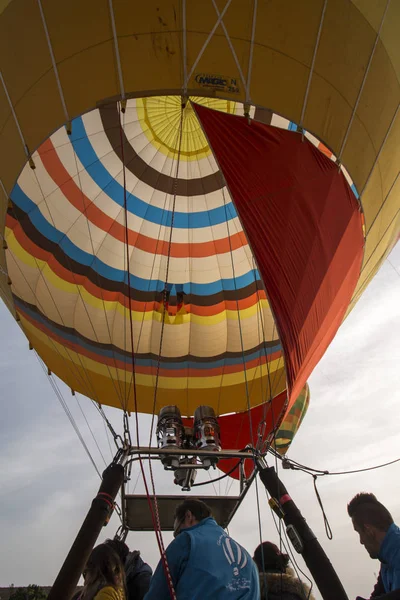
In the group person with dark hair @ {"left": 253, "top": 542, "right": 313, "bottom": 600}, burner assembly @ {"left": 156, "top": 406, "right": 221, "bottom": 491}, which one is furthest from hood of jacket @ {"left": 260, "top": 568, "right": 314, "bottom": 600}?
burner assembly @ {"left": 156, "top": 406, "right": 221, "bottom": 491}

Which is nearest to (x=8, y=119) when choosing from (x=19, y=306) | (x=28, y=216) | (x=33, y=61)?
(x=33, y=61)

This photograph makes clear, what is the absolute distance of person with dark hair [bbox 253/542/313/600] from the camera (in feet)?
5.58

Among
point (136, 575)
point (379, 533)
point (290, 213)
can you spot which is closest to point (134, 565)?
point (136, 575)

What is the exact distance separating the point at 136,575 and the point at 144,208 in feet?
13.4

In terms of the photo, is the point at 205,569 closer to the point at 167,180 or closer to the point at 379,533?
the point at 379,533

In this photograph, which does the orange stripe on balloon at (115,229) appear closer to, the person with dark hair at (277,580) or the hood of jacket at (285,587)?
the person with dark hair at (277,580)

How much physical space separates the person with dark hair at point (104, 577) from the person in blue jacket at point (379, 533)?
2.73ft

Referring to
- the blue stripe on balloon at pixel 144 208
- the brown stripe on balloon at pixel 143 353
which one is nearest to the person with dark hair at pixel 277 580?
the brown stripe on balloon at pixel 143 353

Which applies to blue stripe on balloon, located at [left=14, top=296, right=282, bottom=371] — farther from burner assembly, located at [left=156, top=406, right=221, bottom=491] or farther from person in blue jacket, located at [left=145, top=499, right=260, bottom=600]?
person in blue jacket, located at [left=145, top=499, right=260, bottom=600]

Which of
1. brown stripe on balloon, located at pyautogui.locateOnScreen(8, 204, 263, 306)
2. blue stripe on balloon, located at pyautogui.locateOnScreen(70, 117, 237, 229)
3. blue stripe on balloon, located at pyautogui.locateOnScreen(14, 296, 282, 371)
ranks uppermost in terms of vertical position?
blue stripe on balloon, located at pyautogui.locateOnScreen(70, 117, 237, 229)

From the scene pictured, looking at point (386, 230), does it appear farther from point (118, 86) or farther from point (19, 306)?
point (19, 306)

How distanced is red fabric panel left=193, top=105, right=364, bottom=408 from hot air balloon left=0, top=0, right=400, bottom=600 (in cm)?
1

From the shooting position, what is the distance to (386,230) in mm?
4500

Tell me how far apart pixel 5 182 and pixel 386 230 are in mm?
3284
